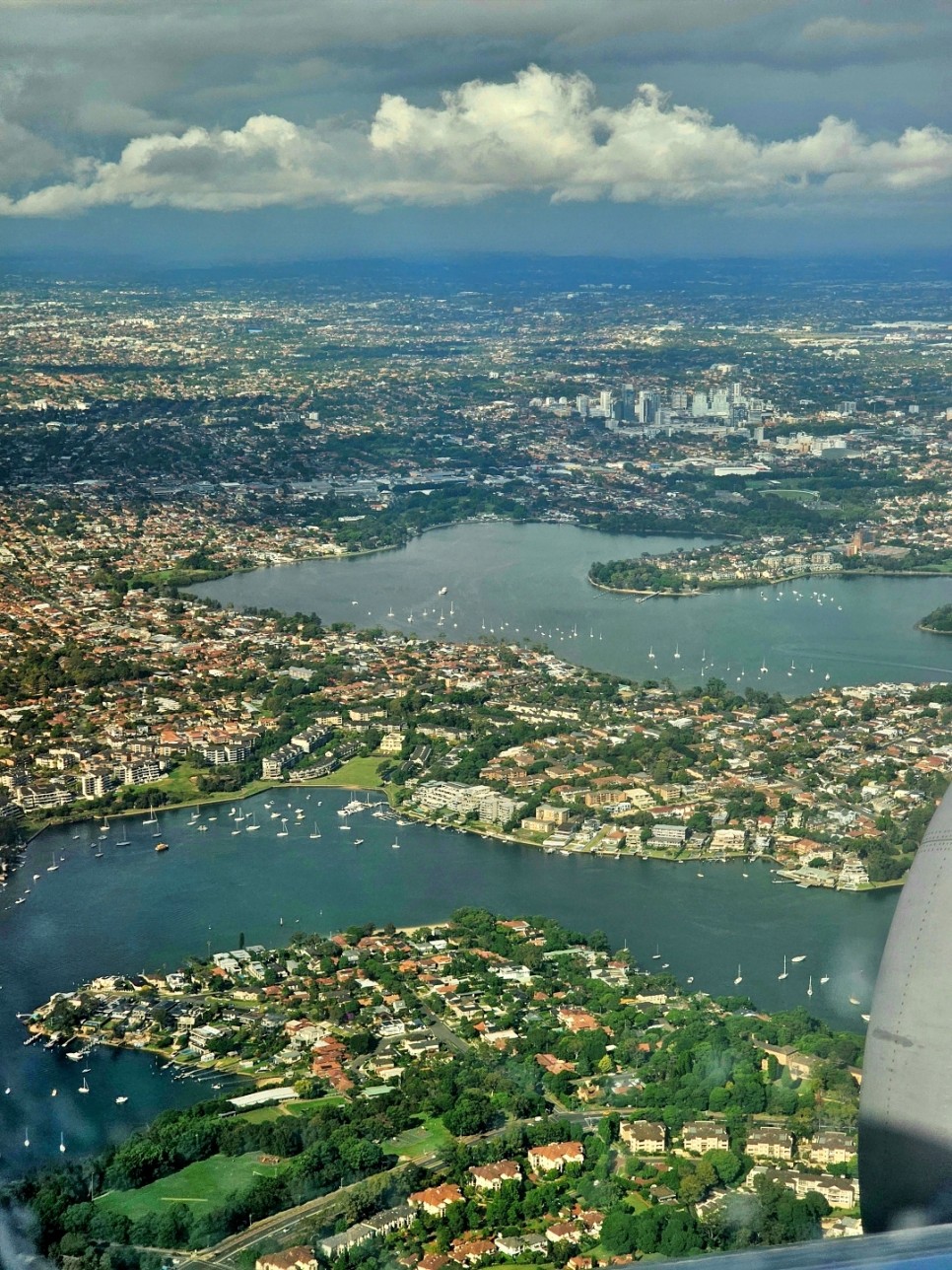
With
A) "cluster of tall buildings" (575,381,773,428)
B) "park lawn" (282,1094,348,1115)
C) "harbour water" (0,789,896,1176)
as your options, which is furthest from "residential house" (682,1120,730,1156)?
"cluster of tall buildings" (575,381,773,428)

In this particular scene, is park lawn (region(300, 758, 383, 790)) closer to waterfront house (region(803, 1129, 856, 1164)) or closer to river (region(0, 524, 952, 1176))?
river (region(0, 524, 952, 1176))

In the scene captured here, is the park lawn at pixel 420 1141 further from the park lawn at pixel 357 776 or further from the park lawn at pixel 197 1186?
the park lawn at pixel 357 776

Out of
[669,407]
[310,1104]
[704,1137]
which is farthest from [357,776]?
[669,407]

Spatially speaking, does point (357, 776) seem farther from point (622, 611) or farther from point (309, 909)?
point (622, 611)

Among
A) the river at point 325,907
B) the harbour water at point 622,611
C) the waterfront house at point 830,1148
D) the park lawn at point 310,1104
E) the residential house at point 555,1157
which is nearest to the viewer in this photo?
the waterfront house at point 830,1148

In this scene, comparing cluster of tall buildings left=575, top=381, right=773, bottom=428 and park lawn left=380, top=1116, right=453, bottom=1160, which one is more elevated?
cluster of tall buildings left=575, top=381, right=773, bottom=428

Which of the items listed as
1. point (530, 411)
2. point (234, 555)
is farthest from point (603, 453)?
point (234, 555)

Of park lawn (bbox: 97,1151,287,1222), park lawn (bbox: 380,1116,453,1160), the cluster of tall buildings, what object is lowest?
park lawn (bbox: 380,1116,453,1160)

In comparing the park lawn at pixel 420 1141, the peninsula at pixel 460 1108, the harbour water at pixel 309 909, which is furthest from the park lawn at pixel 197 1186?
the harbour water at pixel 309 909
